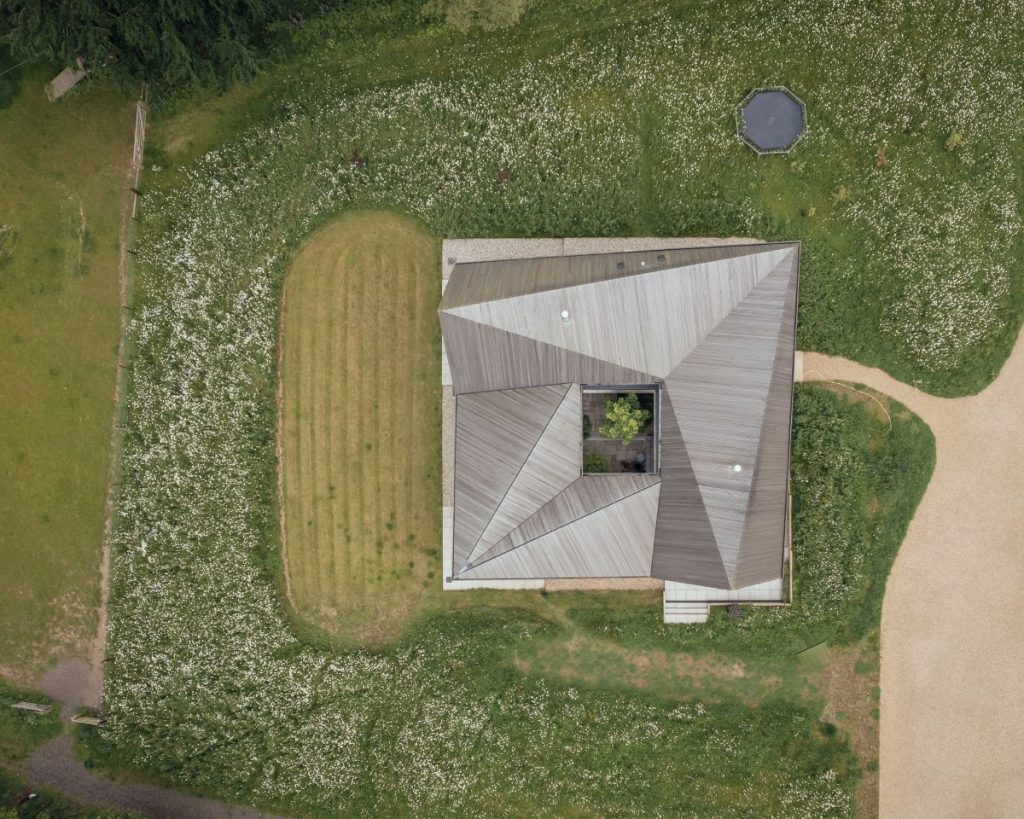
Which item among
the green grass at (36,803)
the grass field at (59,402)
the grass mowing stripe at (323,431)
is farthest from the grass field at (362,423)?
the green grass at (36,803)

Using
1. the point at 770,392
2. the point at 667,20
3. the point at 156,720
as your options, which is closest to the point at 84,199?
the point at 156,720

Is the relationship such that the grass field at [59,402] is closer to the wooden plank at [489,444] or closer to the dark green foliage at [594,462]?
the wooden plank at [489,444]

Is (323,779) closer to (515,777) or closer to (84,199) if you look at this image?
(515,777)

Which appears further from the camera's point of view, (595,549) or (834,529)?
(834,529)

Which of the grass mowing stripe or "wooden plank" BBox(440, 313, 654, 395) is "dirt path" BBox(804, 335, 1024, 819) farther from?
the grass mowing stripe

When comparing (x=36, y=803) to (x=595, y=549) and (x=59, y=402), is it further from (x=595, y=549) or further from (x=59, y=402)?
(x=595, y=549)

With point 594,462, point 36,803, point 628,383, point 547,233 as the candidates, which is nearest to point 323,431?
point 594,462

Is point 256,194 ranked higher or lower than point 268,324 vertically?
higher
